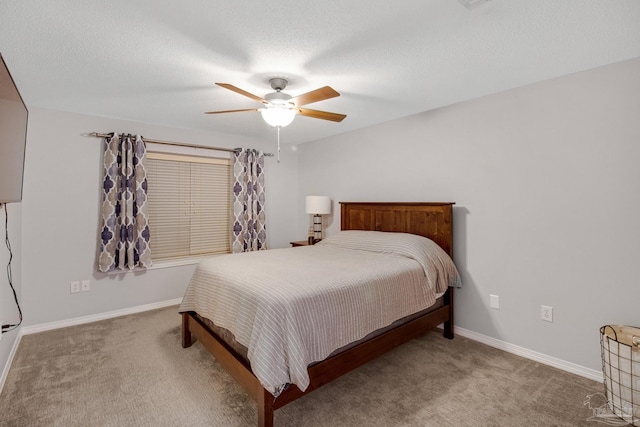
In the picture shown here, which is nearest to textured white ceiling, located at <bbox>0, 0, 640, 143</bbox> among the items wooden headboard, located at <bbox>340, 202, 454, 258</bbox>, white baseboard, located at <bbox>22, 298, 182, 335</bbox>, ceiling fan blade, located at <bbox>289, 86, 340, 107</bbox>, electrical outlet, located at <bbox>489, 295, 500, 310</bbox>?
ceiling fan blade, located at <bbox>289, 86, 340, 107</bbox>

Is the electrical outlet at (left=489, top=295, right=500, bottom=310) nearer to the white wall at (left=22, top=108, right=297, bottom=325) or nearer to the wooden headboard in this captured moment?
the wooden headboard

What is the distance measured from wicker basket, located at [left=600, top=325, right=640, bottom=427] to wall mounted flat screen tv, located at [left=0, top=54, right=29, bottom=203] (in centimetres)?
371

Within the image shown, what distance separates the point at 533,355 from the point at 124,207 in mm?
4328

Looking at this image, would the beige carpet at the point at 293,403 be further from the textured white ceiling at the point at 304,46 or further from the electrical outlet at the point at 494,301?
the textured white ceiling at the point at 304,46

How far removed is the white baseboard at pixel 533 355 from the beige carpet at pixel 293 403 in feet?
0.24

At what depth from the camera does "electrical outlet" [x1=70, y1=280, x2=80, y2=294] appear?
130 inches

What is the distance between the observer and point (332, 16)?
1625 millimetres

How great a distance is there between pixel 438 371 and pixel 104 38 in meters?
3.23

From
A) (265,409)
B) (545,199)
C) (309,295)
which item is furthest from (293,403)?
(545,199)

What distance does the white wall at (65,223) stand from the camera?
309 cm

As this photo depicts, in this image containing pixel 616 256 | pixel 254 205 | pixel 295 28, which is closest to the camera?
pixel 295 28

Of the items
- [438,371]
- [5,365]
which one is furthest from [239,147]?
[438,371]

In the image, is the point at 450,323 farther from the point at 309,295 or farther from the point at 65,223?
the point at 65,223

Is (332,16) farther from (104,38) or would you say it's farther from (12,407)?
(12,407)
